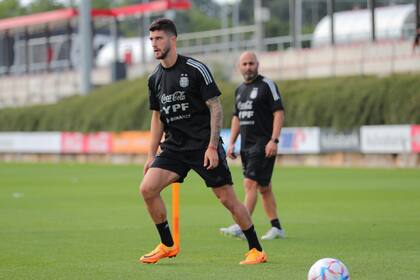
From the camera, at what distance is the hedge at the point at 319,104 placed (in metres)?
35.5

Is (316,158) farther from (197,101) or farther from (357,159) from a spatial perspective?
(197,101)

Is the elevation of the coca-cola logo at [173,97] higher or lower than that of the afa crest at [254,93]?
higher

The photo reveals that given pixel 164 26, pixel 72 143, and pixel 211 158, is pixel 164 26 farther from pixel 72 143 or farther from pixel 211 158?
pixel 72 143

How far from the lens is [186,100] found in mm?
10148

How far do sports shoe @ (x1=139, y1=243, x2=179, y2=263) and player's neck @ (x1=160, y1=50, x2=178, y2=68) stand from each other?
179cm

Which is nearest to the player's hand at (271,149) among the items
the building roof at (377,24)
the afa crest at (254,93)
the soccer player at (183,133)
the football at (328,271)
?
the afa crest at (254,93)

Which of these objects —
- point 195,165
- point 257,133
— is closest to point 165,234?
point 195,165

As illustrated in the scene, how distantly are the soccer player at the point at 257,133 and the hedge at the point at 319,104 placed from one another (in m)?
21.8

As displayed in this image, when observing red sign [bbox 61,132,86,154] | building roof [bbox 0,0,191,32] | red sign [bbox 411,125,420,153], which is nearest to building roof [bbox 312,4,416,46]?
building roof [bbox 0,0,191,32]

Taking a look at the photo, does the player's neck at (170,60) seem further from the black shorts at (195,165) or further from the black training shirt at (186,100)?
the black shorts at (195,165)

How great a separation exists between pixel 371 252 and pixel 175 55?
3033 mm

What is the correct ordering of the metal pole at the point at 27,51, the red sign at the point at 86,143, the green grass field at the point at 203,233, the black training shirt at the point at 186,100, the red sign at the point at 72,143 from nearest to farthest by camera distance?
1. the green grass field at the point at 203,233
2. the black training shirt at the point at 186,100
3. the red sign at the point at 86,143
4. the red sign at the point at 72,143
5. the metal pole at the point at 27,51

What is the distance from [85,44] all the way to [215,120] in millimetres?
43700

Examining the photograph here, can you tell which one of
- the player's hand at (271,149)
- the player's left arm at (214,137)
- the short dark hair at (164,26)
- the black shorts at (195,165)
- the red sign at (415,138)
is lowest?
the red sign at (415,138)
